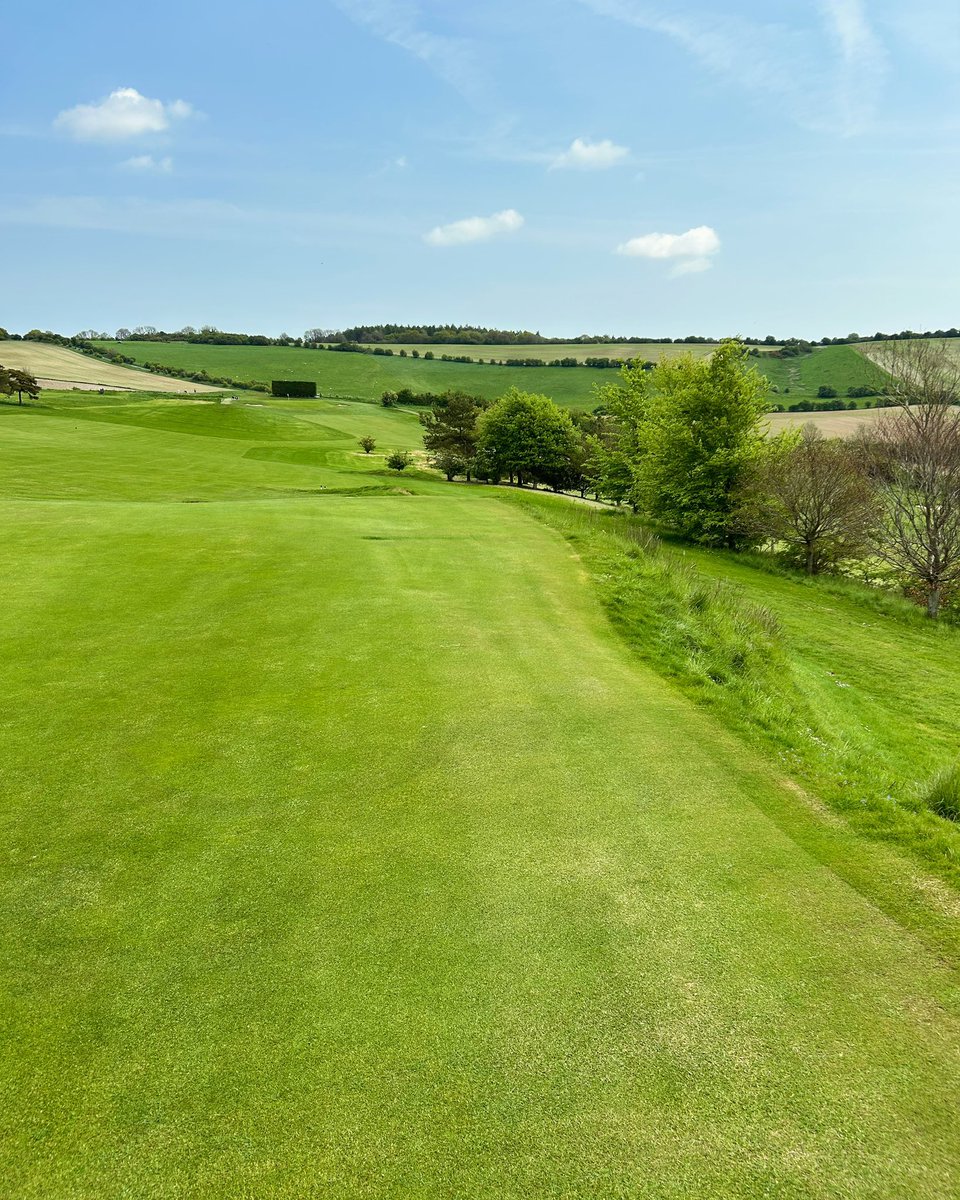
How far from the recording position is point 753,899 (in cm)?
504

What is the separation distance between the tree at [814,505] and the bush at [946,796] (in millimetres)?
24153

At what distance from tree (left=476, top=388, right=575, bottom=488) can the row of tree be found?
7173 mm

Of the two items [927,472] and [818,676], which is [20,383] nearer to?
[927,472]

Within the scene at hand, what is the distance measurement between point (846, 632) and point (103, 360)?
13651cm

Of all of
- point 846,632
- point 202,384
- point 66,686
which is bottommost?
point 846,632

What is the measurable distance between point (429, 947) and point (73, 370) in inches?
4750

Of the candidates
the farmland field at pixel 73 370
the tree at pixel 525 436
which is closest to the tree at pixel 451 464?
the tree at pixel 525 436

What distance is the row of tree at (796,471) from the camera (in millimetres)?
25516

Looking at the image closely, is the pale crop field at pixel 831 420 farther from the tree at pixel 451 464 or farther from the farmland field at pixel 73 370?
the farmland field at pixel 73 370

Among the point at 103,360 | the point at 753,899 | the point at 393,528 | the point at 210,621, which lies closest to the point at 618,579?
the point at 393,528

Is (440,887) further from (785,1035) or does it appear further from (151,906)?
(785,1035)

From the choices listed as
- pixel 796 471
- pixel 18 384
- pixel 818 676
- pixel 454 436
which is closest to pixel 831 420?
pixel 454 436

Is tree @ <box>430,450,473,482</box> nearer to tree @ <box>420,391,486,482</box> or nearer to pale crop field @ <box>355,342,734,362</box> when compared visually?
tree @ <box>420,391,486,482</box>

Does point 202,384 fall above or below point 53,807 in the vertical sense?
above
